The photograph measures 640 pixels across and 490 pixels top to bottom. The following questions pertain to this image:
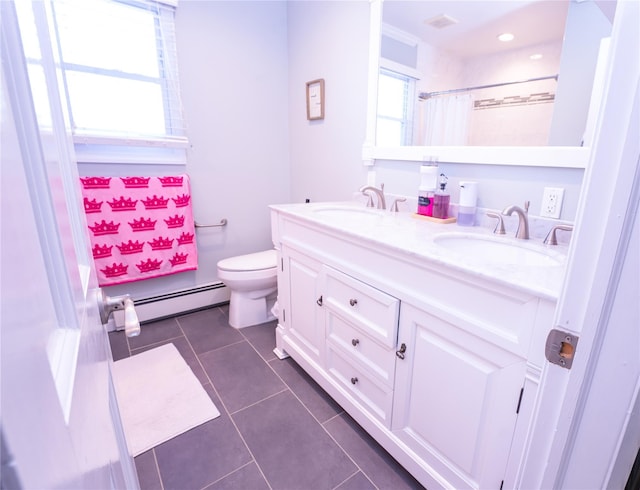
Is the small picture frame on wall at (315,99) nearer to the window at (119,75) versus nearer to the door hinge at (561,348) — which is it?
the window at (119,75)

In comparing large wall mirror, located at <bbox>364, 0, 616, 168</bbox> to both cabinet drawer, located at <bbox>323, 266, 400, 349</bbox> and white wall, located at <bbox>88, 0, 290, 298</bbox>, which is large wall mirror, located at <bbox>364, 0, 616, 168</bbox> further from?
white wall, located at <bbox>88, 0, 290, 298</bbox>

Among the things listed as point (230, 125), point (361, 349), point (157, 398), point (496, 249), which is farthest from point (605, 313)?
point (230, 125)

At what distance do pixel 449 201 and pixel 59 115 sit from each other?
55.9 inches

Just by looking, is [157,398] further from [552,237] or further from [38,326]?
[552,237]

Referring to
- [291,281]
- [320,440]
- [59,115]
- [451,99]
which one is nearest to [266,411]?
[320,440]

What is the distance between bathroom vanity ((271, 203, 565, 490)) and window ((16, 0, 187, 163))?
47.4 inches

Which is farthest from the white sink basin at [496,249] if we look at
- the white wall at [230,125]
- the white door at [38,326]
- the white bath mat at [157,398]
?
the white wall at [230,125]

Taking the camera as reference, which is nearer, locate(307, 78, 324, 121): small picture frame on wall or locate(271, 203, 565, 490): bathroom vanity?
locate(271, 203, 565, 490): bathroom vanity

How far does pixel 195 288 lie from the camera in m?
2.46

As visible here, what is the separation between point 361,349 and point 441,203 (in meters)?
0.75

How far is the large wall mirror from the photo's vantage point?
109cm

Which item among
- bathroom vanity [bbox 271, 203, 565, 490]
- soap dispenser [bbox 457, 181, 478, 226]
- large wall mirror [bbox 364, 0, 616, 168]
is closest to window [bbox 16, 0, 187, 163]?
bathroom vanity [bbox 271, 203, 565, 490]

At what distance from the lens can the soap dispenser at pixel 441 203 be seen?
147 cm

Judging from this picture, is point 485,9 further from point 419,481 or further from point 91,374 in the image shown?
point 419,481
